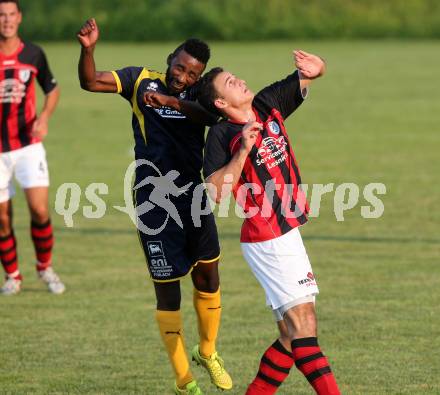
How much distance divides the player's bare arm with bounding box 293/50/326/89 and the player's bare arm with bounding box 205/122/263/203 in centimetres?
73

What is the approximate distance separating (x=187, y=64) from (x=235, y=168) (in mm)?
1221

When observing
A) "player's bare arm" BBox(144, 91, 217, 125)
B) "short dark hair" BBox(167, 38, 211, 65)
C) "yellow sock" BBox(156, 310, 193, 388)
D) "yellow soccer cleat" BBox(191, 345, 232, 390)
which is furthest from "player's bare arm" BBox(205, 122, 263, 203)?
"yellow soccer cleat" BBox(191, 345, 232, 390)

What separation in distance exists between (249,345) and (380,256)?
3900 mm

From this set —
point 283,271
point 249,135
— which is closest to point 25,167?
point 283,271

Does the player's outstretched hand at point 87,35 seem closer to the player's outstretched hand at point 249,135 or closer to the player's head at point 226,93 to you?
the player's head at point 226,93

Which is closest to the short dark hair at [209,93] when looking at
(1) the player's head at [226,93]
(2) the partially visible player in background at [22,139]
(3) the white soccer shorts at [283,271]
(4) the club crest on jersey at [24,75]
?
(1) the player's head at [226,93]

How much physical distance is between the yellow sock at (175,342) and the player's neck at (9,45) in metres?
4.00

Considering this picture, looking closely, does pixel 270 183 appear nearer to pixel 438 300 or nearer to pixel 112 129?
pixel 438 300

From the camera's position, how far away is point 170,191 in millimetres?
8180

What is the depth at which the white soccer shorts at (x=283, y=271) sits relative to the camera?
7.05 m

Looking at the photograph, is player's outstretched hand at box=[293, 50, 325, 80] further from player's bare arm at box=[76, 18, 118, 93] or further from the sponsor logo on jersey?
the sponsor logo on jersey

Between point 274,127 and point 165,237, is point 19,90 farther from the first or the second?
point 274,127

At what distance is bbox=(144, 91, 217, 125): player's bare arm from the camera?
7516mm

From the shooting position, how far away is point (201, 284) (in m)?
8.56
